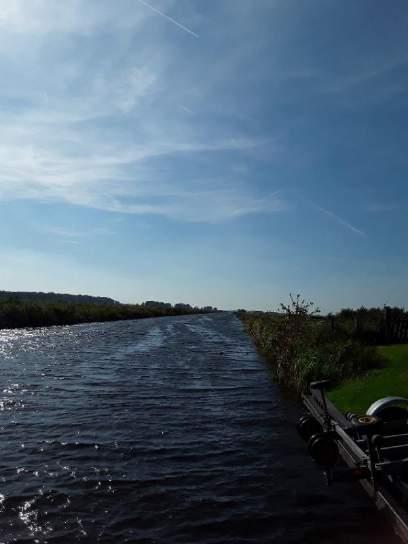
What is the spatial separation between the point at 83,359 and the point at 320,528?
22.7 m

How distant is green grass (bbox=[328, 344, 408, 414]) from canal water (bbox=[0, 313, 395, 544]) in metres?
1.62

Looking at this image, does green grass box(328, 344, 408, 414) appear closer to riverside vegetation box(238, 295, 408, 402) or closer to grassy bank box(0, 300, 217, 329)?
riverside vegetation box(238, 295, 408, 402)

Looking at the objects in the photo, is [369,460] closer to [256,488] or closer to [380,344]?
[256,488]

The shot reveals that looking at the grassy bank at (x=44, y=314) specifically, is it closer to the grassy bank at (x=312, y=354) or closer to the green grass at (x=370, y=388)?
the grassy bank at (x=312, y=354)

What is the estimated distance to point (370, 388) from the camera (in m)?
14.3

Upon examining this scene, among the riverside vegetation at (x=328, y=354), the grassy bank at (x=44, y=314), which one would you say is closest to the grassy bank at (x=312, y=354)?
the riverside vegetation at (x=328, y=354)

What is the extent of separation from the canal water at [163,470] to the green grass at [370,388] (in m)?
1.62

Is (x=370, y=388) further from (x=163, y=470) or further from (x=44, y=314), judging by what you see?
(x=44, y=314)

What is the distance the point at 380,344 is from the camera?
26.2 metres

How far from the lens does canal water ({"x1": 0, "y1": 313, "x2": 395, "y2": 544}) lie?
756cm

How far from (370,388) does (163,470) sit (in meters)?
7.14

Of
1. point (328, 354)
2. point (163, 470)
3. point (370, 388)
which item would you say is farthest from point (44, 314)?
point (163, 470)

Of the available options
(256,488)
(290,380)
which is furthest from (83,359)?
(256,488)

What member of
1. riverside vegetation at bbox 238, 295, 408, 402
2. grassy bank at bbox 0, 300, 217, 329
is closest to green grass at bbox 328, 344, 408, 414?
riverside vegetation at bbox 238, 295, 408, 402
